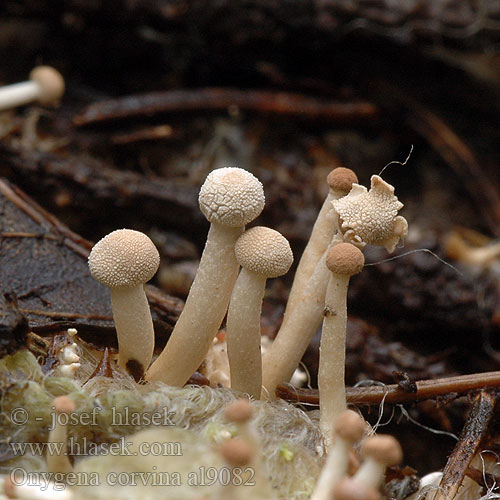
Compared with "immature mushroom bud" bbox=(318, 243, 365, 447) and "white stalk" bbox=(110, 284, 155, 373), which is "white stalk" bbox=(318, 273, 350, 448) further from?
"white stalk" bbox=(110, 284, 155, 373)

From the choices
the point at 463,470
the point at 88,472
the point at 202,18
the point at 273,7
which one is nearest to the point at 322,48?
the point at 273,7

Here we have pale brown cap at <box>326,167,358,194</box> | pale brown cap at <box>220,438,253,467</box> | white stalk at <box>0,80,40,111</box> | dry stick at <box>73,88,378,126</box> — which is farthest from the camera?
dry stick at <box>73,88,378,126</box>

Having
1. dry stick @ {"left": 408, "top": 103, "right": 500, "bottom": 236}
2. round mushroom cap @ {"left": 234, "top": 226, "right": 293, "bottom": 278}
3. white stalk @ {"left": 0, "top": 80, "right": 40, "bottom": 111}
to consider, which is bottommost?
dry stick @ {"left": 408, "top": 103, "right": 500, "bottom": 236}

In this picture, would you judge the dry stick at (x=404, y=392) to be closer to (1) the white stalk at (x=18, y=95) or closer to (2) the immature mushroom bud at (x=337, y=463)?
(2) the immature mushroom bud at (x=337, y=463)

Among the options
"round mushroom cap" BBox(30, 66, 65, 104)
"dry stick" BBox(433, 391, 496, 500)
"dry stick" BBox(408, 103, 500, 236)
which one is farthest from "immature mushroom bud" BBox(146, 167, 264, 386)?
"dry stick" BBox(408, 103, 500, 236)

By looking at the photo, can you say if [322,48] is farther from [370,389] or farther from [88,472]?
[88,472]

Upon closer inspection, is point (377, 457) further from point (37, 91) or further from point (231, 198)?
point (37, 91)

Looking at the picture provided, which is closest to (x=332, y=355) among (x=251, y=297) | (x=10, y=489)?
(x=251, y=297)
